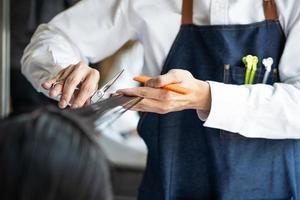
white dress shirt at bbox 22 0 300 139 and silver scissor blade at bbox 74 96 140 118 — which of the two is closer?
silver scissor blade at bbox 74 96 140 118

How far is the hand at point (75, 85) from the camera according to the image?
762 millimetres

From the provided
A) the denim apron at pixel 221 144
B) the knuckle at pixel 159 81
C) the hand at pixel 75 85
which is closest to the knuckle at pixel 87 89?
the hand at pixel 75 85

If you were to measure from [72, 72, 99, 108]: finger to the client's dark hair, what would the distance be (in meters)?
0.40

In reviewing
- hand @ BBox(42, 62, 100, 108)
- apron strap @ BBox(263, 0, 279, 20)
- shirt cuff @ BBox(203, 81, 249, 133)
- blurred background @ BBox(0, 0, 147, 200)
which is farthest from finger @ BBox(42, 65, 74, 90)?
blurred background @ BBox(0, 0, 147, 200)

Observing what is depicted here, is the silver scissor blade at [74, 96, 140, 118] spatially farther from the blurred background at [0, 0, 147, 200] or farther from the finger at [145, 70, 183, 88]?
the blurred background at [0, 0, 147, 200]

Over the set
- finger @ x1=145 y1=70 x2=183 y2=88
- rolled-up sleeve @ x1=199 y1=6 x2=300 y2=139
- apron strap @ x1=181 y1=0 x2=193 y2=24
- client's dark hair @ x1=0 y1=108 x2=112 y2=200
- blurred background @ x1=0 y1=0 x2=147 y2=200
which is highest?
client's dark hair @ x1=0 y1=108 x2=112 y2=200

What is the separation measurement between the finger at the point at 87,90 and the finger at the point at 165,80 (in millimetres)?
84

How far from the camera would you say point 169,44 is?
37.4 inches

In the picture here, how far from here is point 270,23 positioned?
911mm

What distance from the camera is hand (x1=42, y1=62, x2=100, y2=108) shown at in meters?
0.76

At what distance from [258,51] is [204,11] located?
0.12 metres

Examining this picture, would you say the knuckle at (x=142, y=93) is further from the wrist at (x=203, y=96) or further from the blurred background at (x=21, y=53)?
the blurred background at (x=21, y=53)

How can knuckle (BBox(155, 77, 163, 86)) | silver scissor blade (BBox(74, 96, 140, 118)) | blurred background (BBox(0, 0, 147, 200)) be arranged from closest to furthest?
silver scissor blade (BBox(74, 96, 140, 118))
knuckle (BBox(155, 77, 163, 86))
blurred background (BBox(0, 0, 147, 200))

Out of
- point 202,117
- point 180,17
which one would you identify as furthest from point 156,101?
point 180,17
